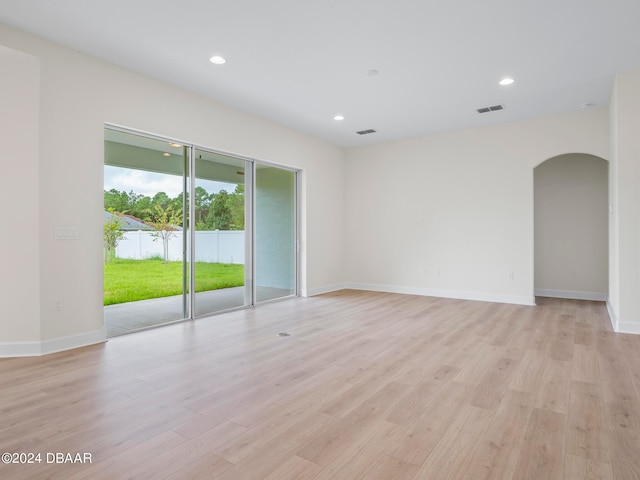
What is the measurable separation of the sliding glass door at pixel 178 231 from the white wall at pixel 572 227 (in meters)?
5.10

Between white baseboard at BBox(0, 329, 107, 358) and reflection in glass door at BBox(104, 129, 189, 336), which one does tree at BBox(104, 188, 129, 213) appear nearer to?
reflection in glass door at BBox(104, 129, 189, 336)

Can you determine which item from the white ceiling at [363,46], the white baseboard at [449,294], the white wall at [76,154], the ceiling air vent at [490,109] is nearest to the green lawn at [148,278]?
the white wall at [76,154]

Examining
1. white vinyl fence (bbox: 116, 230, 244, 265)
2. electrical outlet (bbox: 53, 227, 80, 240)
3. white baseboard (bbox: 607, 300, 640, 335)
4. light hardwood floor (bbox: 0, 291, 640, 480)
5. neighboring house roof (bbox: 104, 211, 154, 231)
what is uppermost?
neighboring house roof (bbox: 104, 211, 154, 231)

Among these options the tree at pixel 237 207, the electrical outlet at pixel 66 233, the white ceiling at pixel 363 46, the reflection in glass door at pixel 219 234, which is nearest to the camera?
the white ceiling at pixel 363 46

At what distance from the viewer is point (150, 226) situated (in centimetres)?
470

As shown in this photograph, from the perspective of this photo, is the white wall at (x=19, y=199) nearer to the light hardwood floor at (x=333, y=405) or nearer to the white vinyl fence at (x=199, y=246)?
the light hardwood floor at (x=333, y=405)

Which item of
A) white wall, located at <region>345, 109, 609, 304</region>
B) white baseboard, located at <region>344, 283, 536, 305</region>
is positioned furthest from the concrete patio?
white wall, located at <region>345, 109, 609, 304</region>

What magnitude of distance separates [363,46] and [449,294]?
4670mm

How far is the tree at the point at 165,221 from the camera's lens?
4.73m

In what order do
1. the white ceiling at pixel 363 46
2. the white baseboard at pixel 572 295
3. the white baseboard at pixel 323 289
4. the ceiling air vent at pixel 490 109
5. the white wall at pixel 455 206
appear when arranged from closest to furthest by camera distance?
the white ceiling at pixel 363 46 → the ceiling air vent at pixel 490 109 → the white wall at pixel 455 206 → the white baseboard at pixel 572 295 → the white baseboard at pixel 323 289

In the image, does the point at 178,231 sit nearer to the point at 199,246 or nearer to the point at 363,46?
the point at 199,246

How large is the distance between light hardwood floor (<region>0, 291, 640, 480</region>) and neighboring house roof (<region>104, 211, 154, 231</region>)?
4.18 feet

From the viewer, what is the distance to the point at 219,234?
5.44 metres

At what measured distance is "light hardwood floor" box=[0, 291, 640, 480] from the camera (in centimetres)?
184
